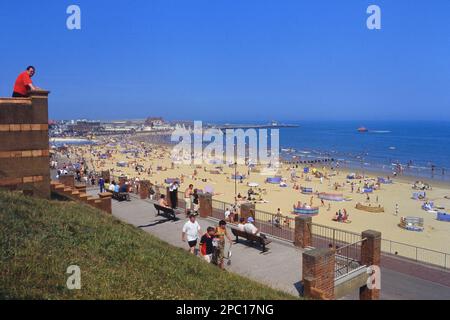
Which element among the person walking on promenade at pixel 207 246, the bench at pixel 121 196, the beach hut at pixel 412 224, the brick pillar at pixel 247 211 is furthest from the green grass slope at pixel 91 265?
the beach hut at pixel 412 224

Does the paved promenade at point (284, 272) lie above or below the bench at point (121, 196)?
below

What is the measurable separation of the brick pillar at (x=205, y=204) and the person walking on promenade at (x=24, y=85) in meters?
7.23

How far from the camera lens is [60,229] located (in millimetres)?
8703

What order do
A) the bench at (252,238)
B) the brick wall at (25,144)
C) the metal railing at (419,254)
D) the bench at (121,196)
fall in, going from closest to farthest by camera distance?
the brick wall at (25,144) < the bench at (252,238) < the bench at (121,196) < the metal railing at (419,254)

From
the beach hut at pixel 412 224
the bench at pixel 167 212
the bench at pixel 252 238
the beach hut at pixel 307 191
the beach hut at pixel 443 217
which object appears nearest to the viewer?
the bench at pixel 252 238

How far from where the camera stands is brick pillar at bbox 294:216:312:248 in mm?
12445

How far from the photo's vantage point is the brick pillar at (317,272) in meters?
9.06

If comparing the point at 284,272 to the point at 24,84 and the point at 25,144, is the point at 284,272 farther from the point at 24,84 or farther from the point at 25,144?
the point at 24,84

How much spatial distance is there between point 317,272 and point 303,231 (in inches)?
133

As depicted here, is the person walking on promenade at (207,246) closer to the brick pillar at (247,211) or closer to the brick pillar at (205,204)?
the brick pillar at (247,211)

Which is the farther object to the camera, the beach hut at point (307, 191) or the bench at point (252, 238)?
the beach hut at point (307, 191)

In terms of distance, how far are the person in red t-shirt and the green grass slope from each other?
3679 mm

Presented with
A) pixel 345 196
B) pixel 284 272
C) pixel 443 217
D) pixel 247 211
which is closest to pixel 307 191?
pixel 345 196

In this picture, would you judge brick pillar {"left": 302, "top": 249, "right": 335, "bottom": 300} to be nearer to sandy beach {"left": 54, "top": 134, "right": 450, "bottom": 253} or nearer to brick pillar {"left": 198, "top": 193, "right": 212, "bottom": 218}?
brick pillar {"left": 198, "top": 193, "right": 212, "bottom": 218}
